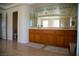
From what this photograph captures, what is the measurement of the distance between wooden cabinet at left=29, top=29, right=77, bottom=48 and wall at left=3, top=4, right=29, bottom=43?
0.48 ft

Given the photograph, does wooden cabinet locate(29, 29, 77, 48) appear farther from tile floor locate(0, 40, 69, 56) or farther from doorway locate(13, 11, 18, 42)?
doorway locate(13, 11, 18, 42)

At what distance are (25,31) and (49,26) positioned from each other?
0.58m

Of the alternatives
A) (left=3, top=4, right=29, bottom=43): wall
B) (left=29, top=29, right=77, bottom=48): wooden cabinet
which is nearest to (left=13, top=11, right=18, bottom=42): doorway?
(left=3, top=4, right=29, bottom=43): wall

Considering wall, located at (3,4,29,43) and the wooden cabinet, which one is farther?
wall, located at (3,4,29,43)

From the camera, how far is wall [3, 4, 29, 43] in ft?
9.18

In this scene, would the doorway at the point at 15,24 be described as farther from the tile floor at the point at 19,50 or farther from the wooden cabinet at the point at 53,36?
the wooden cabinet at the point at 53,36

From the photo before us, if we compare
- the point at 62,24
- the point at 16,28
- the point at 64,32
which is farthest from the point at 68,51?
the point at 16,28

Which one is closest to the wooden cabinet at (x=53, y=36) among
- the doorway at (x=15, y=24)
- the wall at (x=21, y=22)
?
the wall at (x=21, y=22)

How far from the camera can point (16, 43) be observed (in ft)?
9.31

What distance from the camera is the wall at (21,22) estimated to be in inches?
110

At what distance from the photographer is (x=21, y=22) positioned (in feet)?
9.25

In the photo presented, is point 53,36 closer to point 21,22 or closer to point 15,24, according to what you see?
point 21,22

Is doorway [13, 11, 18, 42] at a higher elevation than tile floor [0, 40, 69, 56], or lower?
higher

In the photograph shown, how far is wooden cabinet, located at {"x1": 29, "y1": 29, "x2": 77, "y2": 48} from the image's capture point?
8.77 ft
